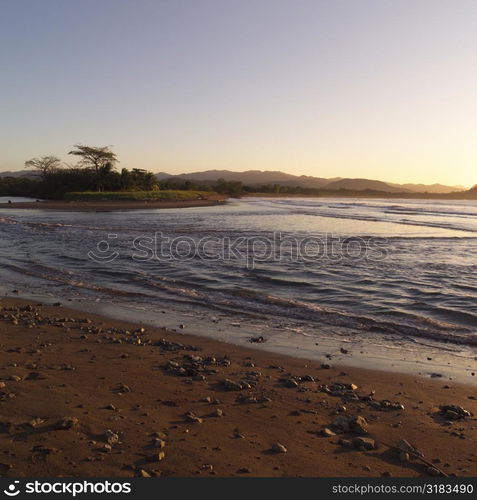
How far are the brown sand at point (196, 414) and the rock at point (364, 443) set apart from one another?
5 centimetres

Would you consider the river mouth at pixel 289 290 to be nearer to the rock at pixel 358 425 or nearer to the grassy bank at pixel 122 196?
the rock at pixel 358 425

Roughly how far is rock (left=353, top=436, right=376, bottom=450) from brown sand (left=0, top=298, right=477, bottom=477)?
53 millimetres

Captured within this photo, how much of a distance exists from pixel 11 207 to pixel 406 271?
49196 mm

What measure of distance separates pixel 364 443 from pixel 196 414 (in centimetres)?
175

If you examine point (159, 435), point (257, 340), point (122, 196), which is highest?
point (122, 196)

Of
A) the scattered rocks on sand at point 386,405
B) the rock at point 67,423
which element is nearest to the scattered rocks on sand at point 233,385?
the scattered rocks on sand at point 386,405

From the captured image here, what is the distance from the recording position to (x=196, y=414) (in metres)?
4.71

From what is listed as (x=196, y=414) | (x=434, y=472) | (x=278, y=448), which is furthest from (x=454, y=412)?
(x=196, y=414)

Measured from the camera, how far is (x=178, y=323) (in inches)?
341

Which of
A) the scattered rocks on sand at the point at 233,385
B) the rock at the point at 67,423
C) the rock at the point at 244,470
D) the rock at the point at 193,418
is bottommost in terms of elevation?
the scattered rocks on sand at the point at 233,385

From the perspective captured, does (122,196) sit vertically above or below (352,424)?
above

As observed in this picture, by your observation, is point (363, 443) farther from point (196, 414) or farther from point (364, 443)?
point (196, 414)

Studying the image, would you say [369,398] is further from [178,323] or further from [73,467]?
[178,323]

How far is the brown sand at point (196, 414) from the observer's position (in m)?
3.72
